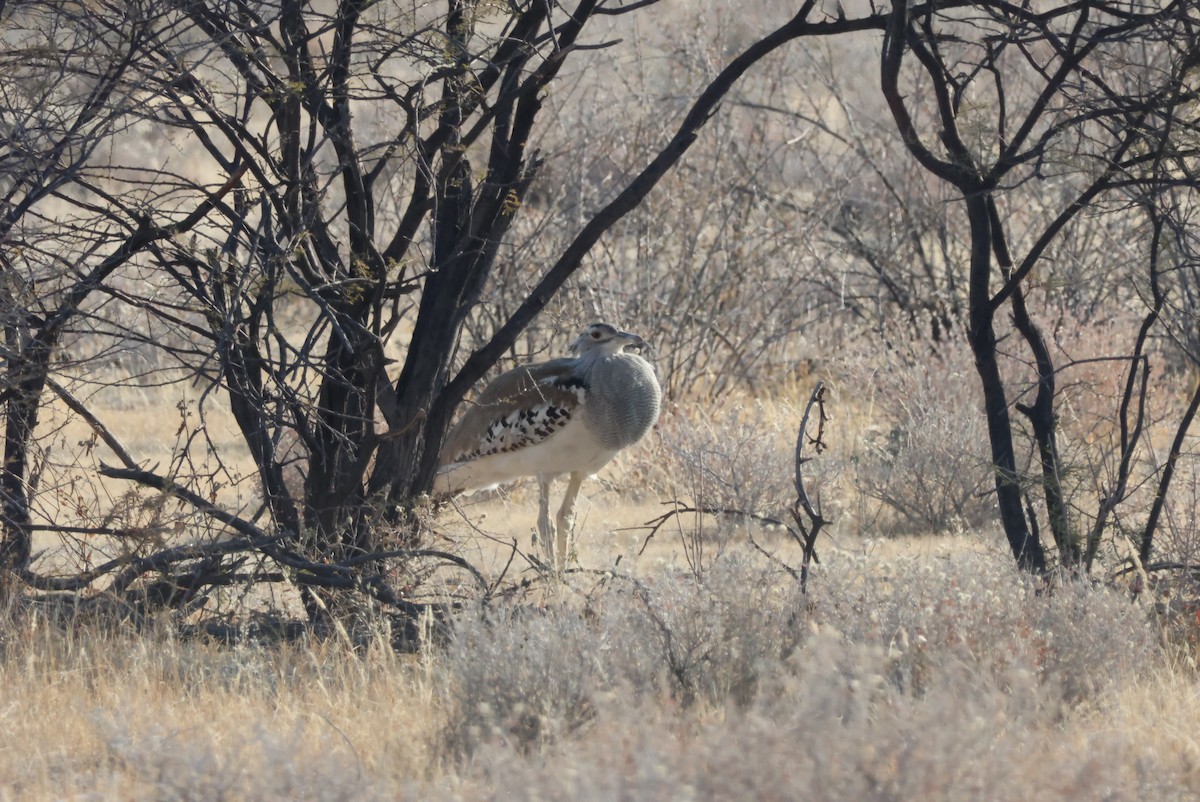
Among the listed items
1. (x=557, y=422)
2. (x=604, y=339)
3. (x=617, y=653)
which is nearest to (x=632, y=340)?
(x=604, y=339)

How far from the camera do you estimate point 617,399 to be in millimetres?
8031

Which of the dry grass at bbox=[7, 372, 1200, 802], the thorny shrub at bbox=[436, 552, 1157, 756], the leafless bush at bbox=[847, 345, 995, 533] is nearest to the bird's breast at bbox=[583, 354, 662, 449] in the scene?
the leafless bush at bbox=[847, 345, 995, 533]

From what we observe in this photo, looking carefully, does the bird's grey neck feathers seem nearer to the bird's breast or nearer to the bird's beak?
the bird's breast

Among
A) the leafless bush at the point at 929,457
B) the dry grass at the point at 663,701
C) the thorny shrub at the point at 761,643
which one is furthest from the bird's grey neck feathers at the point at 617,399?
the thorny shrub at the point at 761,643

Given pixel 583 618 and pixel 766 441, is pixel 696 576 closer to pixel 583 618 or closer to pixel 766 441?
pixel 583 618

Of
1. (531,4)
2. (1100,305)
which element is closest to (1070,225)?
(1100,305)

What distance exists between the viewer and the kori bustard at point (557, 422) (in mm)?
7977

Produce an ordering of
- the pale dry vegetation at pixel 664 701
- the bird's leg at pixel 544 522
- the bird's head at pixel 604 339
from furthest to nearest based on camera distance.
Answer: the bird's head at pixel 604 339 → the bird's leg at pixel 544 522 → the pale dry vegetation at pixel 664 701

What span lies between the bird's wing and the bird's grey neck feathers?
0.09 meters

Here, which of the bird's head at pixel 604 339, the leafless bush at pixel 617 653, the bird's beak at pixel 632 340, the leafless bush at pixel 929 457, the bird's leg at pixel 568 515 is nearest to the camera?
the leafless bush at pixel 617 653

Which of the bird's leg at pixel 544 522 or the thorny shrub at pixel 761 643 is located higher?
the bird's leg at pixel 544 522

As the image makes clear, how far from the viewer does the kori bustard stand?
7977 mm

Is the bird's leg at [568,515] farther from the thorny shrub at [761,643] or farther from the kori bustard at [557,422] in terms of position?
the thorny shrub at [761,643]

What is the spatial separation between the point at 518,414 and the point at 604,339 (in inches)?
25.6
